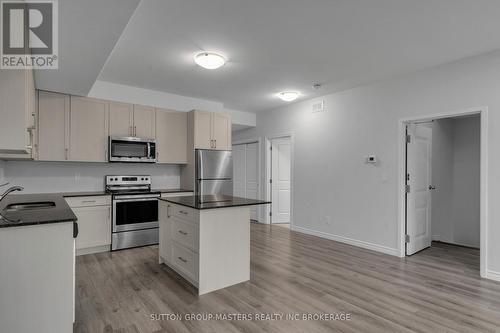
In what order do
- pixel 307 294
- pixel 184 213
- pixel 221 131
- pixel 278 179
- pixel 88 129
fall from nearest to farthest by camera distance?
pixel 307 294 < pixel 184 213 < pixel 88 129 < pixel 221 131 < pixel 278 179

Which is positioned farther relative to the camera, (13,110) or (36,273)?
(13,110)

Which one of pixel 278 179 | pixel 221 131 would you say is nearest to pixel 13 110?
pixel 221 131

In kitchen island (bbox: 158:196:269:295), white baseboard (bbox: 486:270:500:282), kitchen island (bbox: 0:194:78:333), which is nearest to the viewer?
kitchen island (bbox: 0:194:78:333)

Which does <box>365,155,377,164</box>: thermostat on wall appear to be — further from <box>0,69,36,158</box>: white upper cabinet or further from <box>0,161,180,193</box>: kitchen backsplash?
<box>0,69,36,158</box>: white upper cabinet

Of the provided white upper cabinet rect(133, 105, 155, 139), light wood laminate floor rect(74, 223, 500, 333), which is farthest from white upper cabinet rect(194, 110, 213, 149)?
light wood laminate floor rect(74, 223, 500, 333)

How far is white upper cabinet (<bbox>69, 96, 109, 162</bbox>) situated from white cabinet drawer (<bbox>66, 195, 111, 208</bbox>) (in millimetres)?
614

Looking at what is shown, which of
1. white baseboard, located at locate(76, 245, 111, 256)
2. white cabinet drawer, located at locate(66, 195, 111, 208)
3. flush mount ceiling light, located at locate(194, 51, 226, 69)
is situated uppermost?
flush mount ceiling light, located at locate(194, 51, 226, 69)

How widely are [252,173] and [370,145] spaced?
3.12m

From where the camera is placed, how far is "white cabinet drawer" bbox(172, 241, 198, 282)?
2779mm

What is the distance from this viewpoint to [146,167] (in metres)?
5.00

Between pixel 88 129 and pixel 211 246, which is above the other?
pixel 88 129

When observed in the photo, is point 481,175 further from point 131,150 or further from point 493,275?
point 131,150

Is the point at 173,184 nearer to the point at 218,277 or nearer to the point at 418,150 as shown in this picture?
the point at 218,277

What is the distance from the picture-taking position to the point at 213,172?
197 inches
